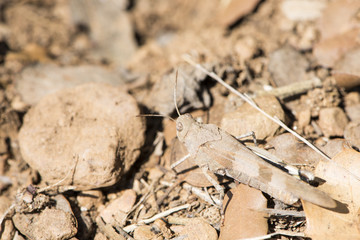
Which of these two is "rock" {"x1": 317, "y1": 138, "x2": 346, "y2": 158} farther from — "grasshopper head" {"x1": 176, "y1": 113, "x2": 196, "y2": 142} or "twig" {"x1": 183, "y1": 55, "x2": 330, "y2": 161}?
"grasshopper head" {"x1": 176, "y1": 113, "x2": 196, "y2": 142}

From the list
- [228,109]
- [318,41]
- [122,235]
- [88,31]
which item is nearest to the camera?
[122,235]

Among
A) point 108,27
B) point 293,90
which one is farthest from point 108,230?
point 108,27

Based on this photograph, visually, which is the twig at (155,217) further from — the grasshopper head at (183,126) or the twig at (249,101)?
the twig at (249,101)

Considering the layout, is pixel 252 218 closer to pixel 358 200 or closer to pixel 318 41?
pixel 358 200

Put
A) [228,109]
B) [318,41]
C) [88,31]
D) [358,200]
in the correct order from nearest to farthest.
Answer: [358,200], [228,109], [318,41], [88,31]

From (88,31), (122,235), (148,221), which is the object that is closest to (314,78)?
(148,221)

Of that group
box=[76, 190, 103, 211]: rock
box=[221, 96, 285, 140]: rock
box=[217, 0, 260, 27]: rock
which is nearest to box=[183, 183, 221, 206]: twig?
box=[221, 96, 285, 140]: rock

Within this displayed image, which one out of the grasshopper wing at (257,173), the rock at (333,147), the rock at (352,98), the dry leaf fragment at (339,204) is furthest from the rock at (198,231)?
the rock at (352,98)
